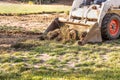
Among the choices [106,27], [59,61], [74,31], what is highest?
[106,27]

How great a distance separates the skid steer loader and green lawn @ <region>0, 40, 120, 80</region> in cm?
42

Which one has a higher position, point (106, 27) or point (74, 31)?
point (106, 27)

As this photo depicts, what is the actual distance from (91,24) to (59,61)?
2688mm

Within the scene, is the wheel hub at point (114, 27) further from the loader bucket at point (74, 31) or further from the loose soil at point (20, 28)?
the loose soil at point (20, 28)

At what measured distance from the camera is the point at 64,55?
364 inches

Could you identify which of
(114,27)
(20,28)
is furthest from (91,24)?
(20,28)

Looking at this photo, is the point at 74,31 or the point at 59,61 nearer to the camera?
the point at 59,61

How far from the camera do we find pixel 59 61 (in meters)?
8.60

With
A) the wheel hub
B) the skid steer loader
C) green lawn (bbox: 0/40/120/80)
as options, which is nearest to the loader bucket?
the skid steer loader

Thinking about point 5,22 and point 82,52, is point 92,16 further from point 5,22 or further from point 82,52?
point 5,22

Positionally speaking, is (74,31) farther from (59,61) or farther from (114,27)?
(59,61)

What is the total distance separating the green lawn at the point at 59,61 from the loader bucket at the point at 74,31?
1.10ft

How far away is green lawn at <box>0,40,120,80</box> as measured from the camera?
23.9 feet

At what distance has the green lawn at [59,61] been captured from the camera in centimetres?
729
